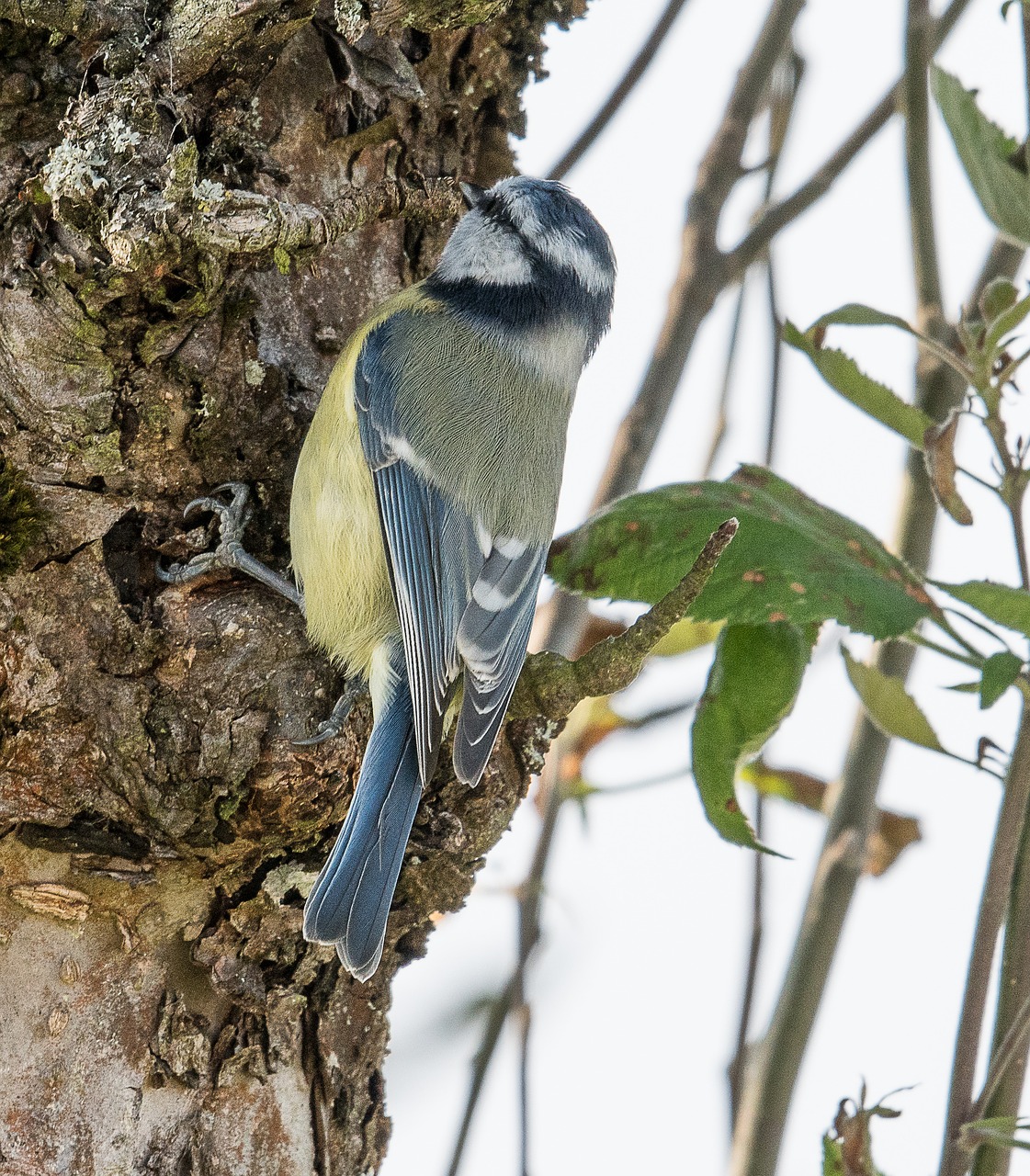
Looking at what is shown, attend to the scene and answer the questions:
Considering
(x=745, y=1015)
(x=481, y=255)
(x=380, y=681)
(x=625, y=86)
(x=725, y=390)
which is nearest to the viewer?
(x=380, y=681)

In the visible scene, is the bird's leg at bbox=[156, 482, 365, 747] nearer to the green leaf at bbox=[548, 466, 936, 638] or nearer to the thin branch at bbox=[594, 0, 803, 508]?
the green leaf at bbox=[548, 466, 936, 638]

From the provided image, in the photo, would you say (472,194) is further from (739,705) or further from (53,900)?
(53,900)

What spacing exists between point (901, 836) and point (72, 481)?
1.32 metres

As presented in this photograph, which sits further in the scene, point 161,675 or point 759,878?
point 759,878

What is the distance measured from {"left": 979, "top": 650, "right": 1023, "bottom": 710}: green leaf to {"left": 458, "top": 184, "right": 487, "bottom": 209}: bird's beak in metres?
0.95

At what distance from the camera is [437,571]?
1639 mm

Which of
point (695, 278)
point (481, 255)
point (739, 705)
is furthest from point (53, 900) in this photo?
point (695, 278)

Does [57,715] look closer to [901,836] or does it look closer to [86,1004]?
[86,1004]

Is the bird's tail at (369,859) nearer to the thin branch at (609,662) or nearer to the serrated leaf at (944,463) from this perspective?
the thin branch at (609,662)

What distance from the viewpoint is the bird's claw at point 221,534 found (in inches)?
53.1

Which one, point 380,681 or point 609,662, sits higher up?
point 380,681

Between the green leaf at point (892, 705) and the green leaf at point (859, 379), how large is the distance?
23cm

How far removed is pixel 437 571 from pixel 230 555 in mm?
344

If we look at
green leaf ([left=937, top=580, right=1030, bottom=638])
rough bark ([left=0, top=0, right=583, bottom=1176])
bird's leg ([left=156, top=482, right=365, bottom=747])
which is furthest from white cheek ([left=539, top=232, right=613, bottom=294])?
green leaf ([left=937, top=580, right=1030, bottom=638])
